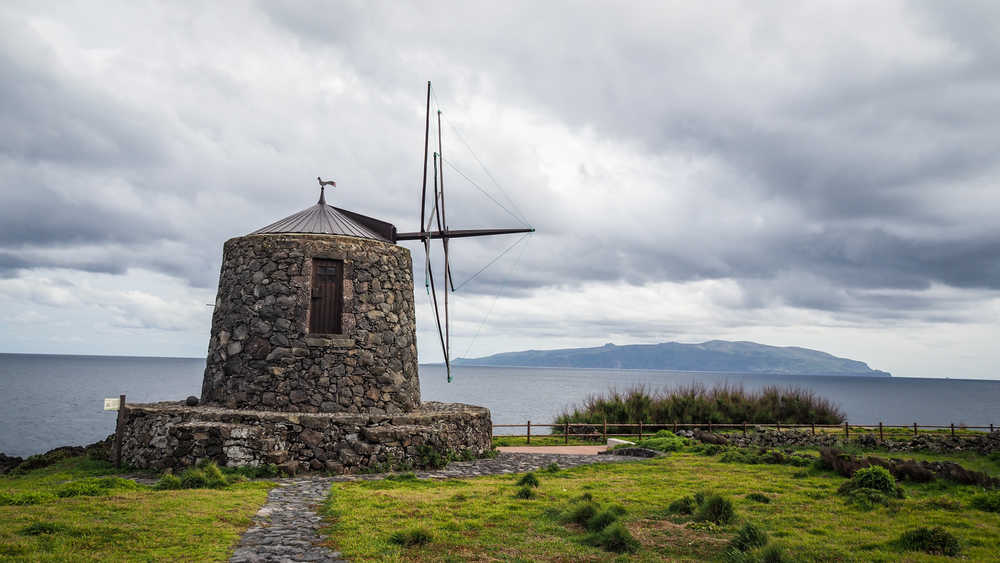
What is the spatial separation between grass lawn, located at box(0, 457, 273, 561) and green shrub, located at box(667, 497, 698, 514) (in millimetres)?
6102

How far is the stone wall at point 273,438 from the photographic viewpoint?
13.0 m

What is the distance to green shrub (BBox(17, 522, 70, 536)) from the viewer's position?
714cm

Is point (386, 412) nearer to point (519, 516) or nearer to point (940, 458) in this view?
point (519, 516)

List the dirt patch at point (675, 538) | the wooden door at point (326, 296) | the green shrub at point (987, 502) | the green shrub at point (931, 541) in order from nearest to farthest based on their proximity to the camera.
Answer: the green shrub at point (931, 541)
the dirt patch at point (675, 538)
the green shrub at point (987, 502)
the wooden door at point (326, 296)

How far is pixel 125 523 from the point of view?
312 inches

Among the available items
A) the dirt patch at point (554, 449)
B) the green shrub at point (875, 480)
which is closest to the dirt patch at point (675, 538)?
the green shrub at point (875, 480)

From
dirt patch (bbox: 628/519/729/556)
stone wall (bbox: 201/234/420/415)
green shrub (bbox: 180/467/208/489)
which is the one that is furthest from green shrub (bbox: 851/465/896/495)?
green shrub (bbox: 180/467/208/489)

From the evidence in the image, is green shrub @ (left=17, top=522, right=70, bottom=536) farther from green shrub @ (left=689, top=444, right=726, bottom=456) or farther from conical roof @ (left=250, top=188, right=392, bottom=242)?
green shrub @ (left=689, top=444, right=726, bottom=456)

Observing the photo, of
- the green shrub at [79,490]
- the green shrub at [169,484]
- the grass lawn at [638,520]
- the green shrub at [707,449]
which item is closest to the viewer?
the grass lawn at [638,520]

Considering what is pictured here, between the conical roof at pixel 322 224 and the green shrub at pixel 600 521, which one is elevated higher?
the conical roof at pixel 322 224

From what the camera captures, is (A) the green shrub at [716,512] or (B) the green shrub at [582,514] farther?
(B) the green shrub at [582,514]

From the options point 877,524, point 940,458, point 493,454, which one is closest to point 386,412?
point 493,454

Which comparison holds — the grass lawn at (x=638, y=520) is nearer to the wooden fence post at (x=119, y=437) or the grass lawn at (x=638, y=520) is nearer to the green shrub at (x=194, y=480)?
the green shrub at (x=194, y=480)

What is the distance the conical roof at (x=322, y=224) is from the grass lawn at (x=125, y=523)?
25.2 ft
